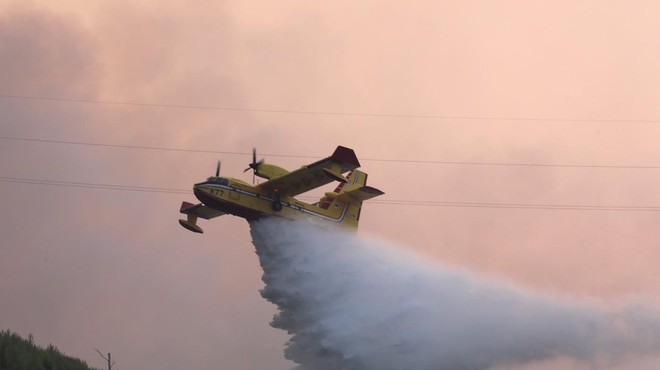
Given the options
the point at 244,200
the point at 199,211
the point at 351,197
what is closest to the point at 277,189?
the point at 244,200

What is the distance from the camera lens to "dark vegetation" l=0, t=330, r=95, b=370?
72.8 meters

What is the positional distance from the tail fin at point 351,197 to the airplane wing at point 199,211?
17.0ft

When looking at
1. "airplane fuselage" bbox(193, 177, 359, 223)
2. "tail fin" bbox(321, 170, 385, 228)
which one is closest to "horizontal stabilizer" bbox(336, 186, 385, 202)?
"tail fin" bbox(321, 170, 385, 228)

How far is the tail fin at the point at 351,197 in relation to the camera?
77.6 meters

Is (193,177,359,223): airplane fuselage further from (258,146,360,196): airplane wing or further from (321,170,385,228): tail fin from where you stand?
(321,170,385,228): tail fin

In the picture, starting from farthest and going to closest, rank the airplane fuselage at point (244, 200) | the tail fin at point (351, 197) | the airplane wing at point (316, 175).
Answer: the tail fin at point (351, 197)
the airplane fuselage at point (244, 200)
the airplane wing at point (316, 175)

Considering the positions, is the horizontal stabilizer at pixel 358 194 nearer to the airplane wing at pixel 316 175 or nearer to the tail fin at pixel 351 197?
the tail fin at pixel 351 197

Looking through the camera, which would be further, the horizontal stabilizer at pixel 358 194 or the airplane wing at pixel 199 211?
the airplane wing at pixel 199 211

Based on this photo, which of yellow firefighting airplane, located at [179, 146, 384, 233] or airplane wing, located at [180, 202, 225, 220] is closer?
yellow firefighting airplane, located at [179, 146, 384, 233]

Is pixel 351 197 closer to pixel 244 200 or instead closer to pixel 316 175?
pixel 316 175

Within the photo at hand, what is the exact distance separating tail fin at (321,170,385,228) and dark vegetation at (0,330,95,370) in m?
12.4

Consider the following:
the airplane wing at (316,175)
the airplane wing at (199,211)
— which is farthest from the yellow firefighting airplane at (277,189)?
the airplane wing at (199,211)

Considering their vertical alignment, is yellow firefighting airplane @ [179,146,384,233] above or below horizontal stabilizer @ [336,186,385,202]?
below

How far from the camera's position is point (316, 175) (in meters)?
74.2
